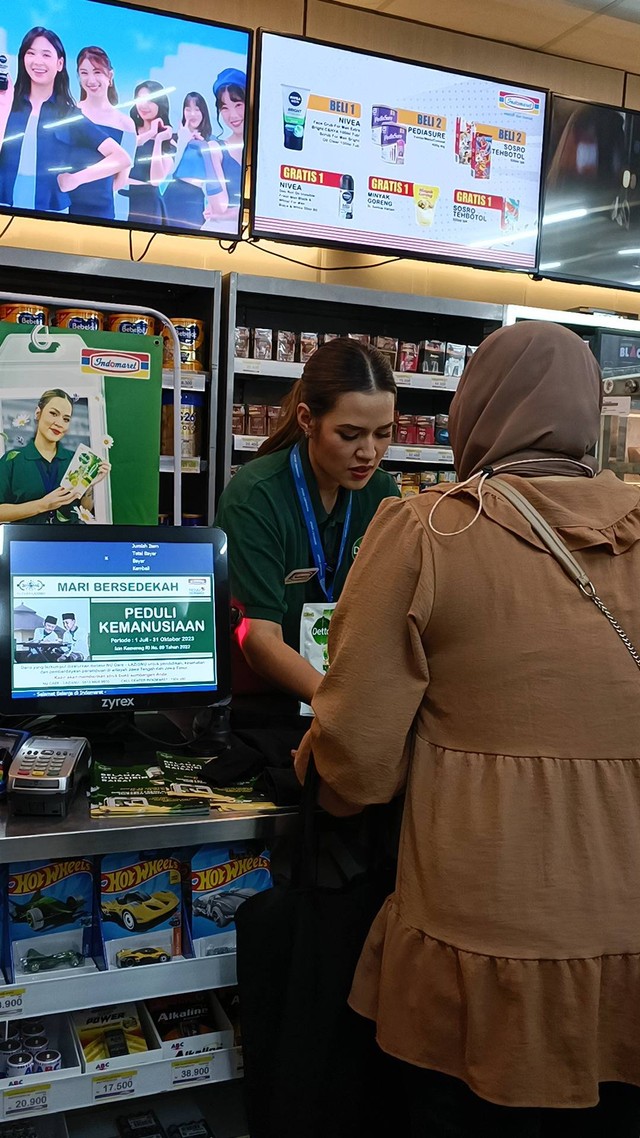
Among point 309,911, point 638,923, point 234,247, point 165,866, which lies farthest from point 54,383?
point 234,247

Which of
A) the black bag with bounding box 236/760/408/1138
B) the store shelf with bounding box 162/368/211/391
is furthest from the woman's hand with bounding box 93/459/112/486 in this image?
the black bag with bounding box 236/760/408/1138

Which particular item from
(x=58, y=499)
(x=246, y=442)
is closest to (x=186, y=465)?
(x=246, y=442)

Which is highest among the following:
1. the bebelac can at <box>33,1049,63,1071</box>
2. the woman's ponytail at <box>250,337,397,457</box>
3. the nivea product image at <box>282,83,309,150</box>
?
the nivea product image at <box>282,83,309,150</box>

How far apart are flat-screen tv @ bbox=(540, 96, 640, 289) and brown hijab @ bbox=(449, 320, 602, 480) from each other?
3.41 meters

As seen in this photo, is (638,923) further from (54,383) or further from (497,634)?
(54,383)

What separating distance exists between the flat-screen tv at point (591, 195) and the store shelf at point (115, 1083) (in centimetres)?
380

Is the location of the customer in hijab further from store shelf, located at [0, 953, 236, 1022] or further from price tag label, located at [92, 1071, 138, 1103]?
price tag label, located at [92, 1071, 138, 1103]

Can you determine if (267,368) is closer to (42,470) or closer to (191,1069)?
(42,470)

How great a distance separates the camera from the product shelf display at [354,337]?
3.74 m

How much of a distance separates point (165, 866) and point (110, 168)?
286cm

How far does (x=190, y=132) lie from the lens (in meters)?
3.71

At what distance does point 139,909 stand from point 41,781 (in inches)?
11.8

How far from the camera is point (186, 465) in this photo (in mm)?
3604

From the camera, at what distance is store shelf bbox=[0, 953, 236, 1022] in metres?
1.51
